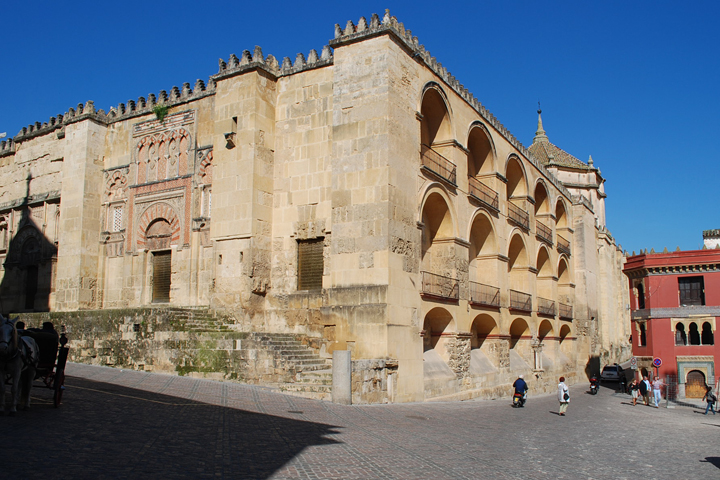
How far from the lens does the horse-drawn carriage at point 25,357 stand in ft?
26.6

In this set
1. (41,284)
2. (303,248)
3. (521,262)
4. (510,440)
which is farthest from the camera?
(521,262)

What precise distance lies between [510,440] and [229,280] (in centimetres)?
1000

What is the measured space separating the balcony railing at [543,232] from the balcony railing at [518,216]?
Result: 1.91m

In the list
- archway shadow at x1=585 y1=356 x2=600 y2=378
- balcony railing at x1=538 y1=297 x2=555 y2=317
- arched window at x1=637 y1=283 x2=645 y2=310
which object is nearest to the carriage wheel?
balcony railing at x1=538 y1=297 x2=555 y2=317

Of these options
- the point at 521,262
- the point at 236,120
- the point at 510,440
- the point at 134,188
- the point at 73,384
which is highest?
the point at 236,120

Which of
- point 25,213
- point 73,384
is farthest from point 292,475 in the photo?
point 25,213

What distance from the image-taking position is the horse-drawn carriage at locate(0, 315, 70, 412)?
8.10m

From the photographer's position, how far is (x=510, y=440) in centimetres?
1109

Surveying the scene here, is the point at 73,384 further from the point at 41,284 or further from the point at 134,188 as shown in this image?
the point at 41,284

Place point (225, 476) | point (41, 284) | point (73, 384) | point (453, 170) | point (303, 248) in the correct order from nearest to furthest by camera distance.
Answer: point (225, 476), point (73, 384), point (303, 248), point (453, 170), point (41, 284)

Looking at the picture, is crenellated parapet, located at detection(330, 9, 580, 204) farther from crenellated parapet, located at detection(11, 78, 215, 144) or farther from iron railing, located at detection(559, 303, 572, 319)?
iron railing, located at detection(559, 303, 572, 319)

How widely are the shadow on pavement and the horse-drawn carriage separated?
385 millimetres

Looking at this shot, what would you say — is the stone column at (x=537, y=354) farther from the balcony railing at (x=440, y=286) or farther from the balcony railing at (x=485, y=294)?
the balcony railing at (x=440, y=286)

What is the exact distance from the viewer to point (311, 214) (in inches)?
723
